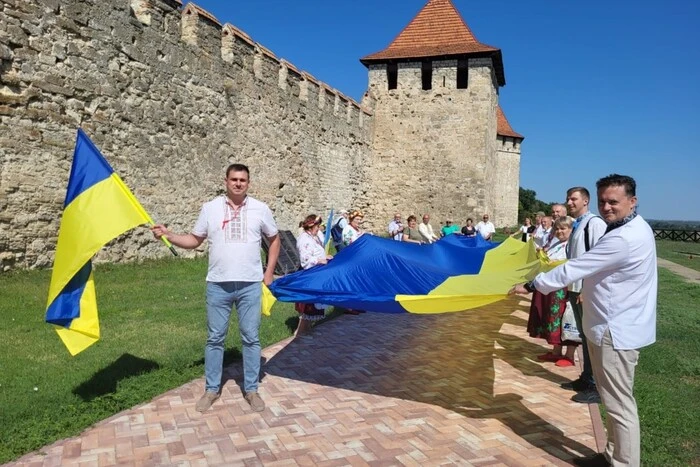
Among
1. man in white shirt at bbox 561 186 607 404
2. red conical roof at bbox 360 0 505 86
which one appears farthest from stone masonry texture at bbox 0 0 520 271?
man in white shirt at bbox 561 186 607 404

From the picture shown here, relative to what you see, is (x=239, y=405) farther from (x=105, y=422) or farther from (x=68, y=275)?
(x=68, y=275)

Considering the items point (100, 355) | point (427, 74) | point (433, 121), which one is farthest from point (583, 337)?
point (427, 74)

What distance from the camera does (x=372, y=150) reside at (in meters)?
Result: 24.6

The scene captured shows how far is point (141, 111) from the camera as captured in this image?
1088cm

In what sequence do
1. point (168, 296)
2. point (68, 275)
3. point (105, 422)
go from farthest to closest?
point (168, 296) → point (68, 275) → point (105, 422)

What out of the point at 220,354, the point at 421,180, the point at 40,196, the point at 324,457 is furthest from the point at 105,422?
the point at 421,180

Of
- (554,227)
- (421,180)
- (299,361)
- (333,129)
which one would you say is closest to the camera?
(299,361)

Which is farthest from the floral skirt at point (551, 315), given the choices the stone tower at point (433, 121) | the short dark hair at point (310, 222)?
the stone tower at point (433, 121)

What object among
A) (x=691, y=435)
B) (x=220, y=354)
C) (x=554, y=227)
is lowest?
(x=691, y=435)

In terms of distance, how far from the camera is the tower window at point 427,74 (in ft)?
77.4

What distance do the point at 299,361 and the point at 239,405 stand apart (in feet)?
4.47

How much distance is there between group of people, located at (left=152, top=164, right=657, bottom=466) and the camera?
11.0 ft

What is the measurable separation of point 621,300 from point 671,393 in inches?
97.2

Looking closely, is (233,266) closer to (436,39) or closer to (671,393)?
(671,393)
